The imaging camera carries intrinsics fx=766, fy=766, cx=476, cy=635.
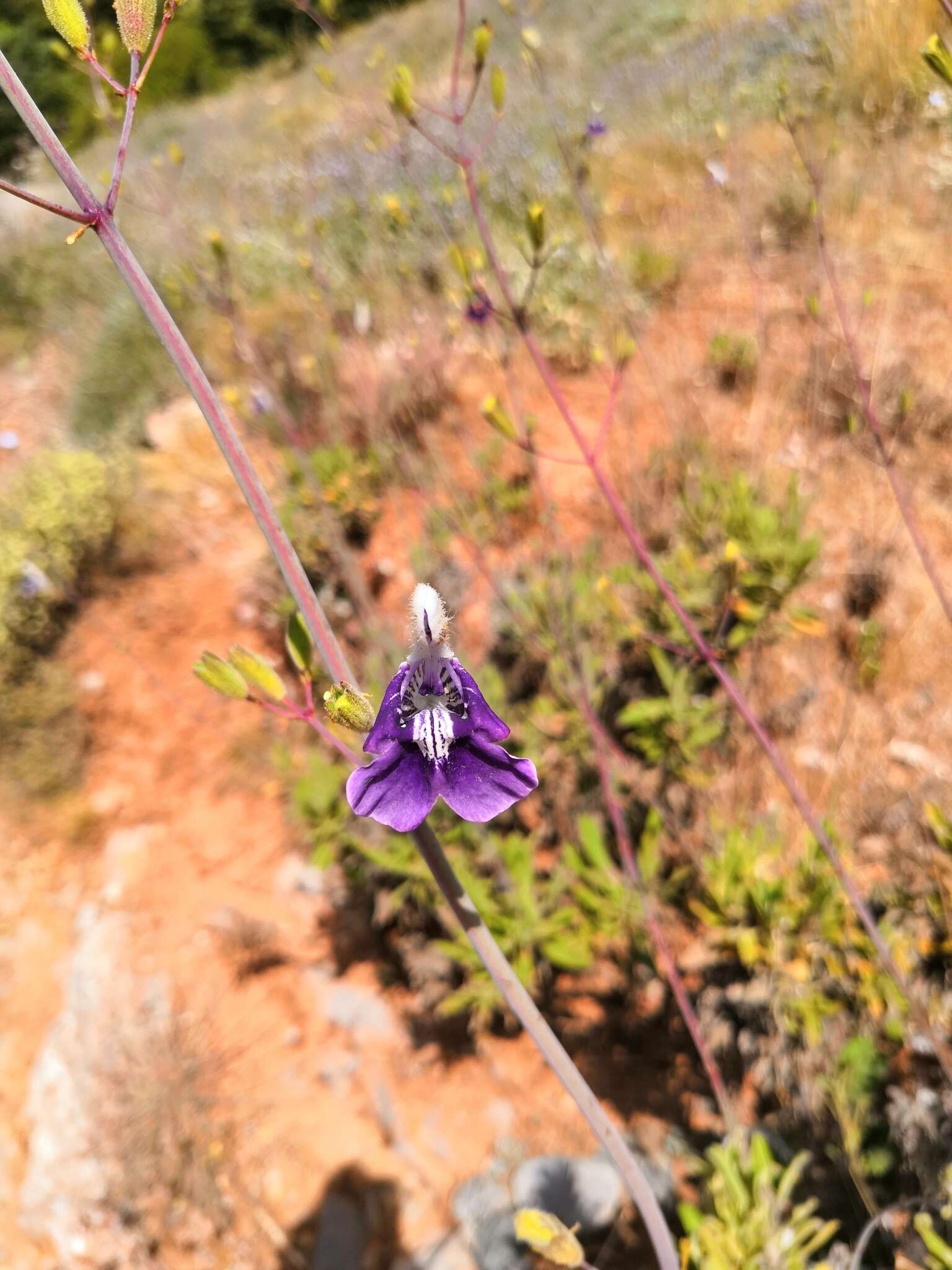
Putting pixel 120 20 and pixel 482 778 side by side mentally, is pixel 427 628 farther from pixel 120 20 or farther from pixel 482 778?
pixel 120 20

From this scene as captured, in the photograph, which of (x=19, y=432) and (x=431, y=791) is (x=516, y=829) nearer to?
(x=431, y=791)

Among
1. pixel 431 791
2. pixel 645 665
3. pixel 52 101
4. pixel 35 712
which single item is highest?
pixel 52 101

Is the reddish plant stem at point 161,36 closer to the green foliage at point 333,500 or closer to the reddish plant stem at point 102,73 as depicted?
the reddish plant stem at point 102,73

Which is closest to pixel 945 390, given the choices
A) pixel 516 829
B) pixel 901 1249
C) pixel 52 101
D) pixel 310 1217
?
pixel 516 829

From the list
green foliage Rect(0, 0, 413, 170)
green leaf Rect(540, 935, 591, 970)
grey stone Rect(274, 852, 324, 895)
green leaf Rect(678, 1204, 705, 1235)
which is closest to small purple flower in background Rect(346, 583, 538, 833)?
green leaf Rect(678, 1204, 705, 1235)

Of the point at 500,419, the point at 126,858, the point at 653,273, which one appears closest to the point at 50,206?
the point at 500,419
